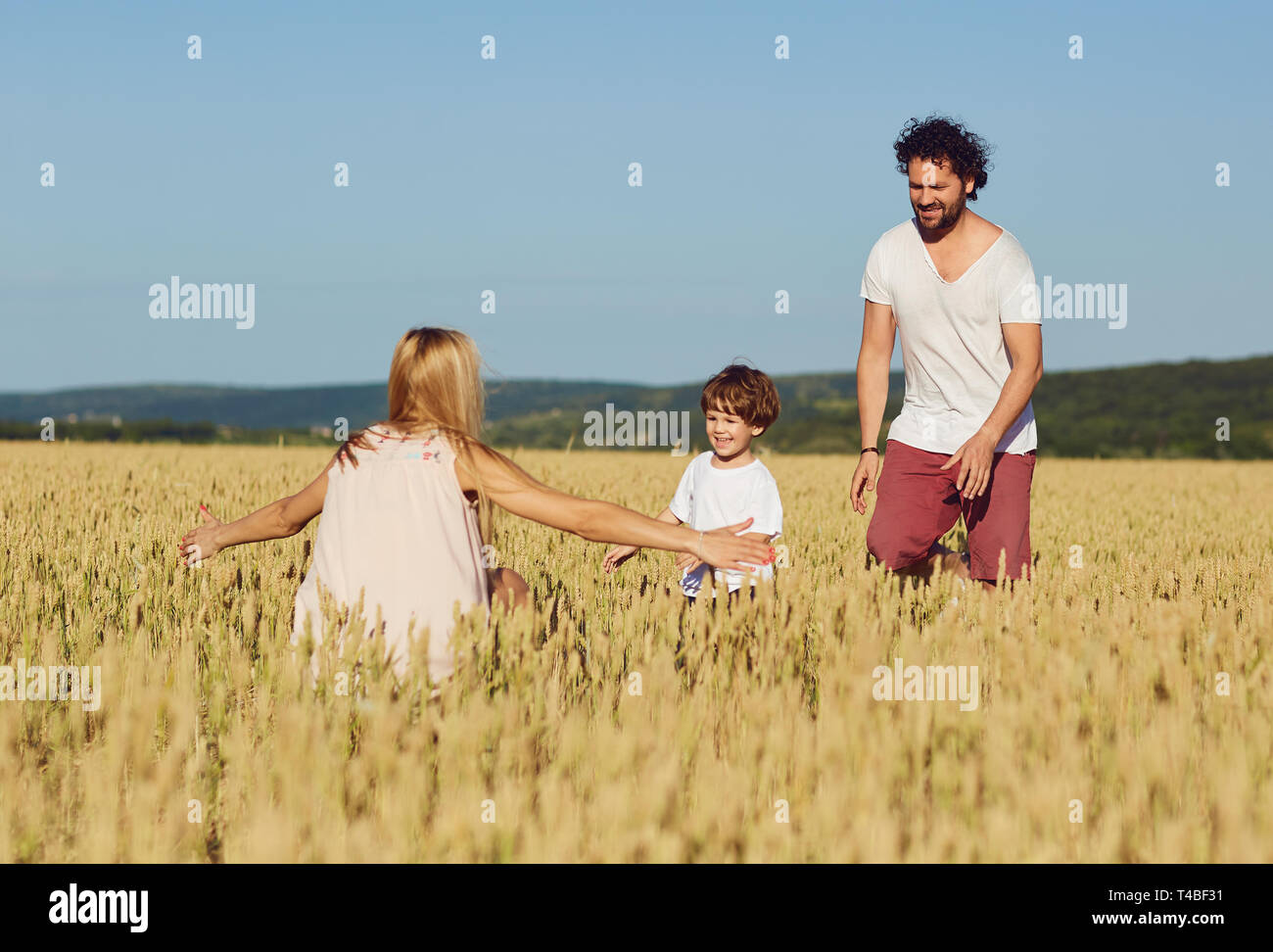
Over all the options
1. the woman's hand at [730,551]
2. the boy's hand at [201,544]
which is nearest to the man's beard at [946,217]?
the woman's hand at [730,551]

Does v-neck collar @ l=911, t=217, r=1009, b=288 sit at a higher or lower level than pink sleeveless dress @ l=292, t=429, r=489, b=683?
higher

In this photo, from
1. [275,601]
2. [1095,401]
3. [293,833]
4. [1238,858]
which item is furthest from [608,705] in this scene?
[1095,401]

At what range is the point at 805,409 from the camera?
2630 inches

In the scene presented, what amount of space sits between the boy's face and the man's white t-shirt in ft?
2.88

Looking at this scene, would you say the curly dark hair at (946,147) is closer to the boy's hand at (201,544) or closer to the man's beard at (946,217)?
the man's beard at (946,217)

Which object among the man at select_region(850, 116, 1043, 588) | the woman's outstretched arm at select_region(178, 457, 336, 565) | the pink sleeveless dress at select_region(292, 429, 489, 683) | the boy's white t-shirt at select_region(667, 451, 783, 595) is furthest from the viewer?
the man at select_region(850, 116, 1043, 588)

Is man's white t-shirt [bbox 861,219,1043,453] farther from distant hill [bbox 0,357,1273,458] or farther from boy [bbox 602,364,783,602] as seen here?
distant hill [bbox 0,357,1273,458]

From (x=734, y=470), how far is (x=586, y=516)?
4.64 ft

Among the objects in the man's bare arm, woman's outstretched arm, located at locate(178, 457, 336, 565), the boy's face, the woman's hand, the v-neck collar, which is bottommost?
the woman's hand

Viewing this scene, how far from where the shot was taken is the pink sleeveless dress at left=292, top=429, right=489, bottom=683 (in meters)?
3.17

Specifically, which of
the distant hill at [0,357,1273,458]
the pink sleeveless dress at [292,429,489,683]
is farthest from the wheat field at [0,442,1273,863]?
the distant hill at [0,357,1273,458]

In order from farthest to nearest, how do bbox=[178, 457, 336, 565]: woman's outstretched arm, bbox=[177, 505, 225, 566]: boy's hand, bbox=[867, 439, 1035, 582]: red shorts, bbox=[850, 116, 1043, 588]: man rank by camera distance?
bbox=[867, 439, 1035, 582]: red shorts → bbox=[850, 116, 1043, 588]: man → bbox=[177, 505, 225, 566]: boy's hand → bbox=[178, 457, 336, 565]: woman's outstretched arm

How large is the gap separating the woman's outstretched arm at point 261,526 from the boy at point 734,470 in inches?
51.7
